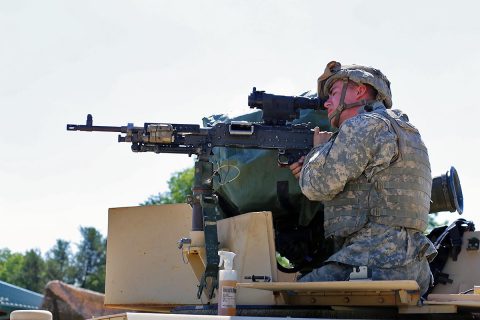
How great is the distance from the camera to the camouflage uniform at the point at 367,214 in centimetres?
478

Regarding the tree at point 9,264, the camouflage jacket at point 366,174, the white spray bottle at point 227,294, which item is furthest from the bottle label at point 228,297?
the tree at point 9,264

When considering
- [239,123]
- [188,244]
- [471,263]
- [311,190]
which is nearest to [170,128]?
[239,123]

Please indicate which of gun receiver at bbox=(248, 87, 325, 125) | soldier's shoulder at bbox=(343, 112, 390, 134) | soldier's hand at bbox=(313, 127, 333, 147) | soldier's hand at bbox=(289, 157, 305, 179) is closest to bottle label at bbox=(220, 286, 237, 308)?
soldier's shoulder at bbox=(343, 112, 390, 134)

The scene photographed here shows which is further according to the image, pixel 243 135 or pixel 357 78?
pixel 243 135

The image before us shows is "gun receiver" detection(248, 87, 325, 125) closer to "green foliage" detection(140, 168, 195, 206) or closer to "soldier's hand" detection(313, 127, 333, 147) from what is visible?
"soldier's hand" detection(313, 127, 333, 147)

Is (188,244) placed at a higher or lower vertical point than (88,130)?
lower

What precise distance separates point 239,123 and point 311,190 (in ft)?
3.52

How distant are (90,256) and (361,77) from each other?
46.3 m

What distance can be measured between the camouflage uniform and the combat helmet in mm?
356

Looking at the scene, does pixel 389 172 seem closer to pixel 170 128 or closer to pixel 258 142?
pixel 258 142

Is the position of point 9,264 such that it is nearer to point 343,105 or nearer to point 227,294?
point 343,105

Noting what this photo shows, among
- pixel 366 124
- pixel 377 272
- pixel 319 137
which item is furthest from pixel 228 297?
pixel 319 137

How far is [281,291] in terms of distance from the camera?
4.74m

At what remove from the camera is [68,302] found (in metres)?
12.7
